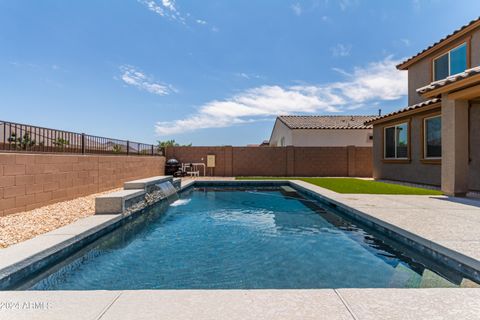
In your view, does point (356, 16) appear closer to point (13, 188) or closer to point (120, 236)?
point (120, 236)

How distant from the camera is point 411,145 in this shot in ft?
35.9

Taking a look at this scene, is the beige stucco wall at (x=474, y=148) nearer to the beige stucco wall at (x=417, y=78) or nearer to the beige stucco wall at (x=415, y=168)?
the beige stucco wall at (x=415, y=168)

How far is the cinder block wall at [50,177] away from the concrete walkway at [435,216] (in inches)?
282

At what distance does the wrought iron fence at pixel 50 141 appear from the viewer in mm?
5571

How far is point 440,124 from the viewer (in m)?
9.53

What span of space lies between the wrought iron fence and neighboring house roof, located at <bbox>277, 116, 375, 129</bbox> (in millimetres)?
14783

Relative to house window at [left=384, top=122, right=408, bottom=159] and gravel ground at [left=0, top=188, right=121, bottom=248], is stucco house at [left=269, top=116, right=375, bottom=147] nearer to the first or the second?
house window at [left=384, top=122, right=408, bottom=159]

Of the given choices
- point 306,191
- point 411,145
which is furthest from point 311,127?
point 306,191

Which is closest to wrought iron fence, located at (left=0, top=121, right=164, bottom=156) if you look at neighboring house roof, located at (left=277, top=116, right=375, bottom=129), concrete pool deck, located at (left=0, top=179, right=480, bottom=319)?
concrete pool deck, located at (left=0, top=179, right=480, bottom=319)

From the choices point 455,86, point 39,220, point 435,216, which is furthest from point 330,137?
point 39,220

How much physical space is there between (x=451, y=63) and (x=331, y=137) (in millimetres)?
11294

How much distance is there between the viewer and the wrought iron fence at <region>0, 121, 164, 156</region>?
557 centimetres

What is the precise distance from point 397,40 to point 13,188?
17.2 m

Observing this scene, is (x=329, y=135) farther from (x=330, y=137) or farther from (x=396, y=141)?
(x=396, y=141)
